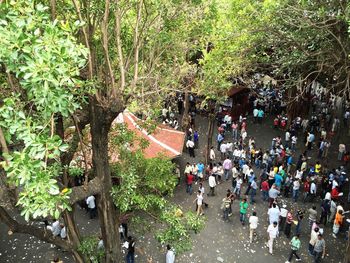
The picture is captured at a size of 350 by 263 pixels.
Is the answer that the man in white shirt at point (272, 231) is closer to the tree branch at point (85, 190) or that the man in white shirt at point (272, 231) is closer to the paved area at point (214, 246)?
the paved area at point (214, 246)

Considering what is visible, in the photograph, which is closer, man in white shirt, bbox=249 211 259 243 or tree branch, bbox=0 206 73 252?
tree branch, bbox=0 206 73 252

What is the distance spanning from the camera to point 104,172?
25.5 ft

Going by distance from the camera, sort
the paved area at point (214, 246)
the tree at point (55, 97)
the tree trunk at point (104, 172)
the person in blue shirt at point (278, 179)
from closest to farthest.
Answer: the tree at point (55, 97) → the tree trunk at point (104, 172) → the paved area at point (214, 246) → the person in blue shirt at point (278, 179)

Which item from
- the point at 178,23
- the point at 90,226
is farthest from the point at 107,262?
the point at 178,23

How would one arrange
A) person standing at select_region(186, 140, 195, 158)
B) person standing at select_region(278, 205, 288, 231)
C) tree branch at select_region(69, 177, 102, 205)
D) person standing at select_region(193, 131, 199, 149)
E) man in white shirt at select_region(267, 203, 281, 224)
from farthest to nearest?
person standing at select_region(193, 131, 199, 149) → person standing at select_region(186, 140, 195, 158) → person standing at select_region(278, 205, 288, 231) → man in white shirt at select_region(267, 203, 281, 224) → tree branch at select_region(69, 177, 102, 205)

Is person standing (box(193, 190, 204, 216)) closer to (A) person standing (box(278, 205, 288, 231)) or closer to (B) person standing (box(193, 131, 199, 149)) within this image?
(A) person standing (box(278, 205, 288, 231))

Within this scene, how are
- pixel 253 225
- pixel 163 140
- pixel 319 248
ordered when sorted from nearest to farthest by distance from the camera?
pixel 319 248
pixel 253 225
pixel 163 140

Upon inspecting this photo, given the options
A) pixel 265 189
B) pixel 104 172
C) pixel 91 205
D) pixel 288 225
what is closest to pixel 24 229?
pixel 104 172

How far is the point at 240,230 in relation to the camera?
44.0 ft

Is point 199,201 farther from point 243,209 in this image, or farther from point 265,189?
point 265,189

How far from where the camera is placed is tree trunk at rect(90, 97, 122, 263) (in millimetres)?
7195

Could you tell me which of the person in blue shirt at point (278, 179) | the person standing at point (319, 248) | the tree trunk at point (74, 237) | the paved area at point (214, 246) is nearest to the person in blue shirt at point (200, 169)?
the paved area at point (214, 246)

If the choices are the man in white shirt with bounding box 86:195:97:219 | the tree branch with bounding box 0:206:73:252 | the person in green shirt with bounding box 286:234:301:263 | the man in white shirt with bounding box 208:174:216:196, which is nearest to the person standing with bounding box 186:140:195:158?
the man in white shirt with bounding box 208:174:216:196

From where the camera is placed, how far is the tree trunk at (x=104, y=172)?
720 cm
